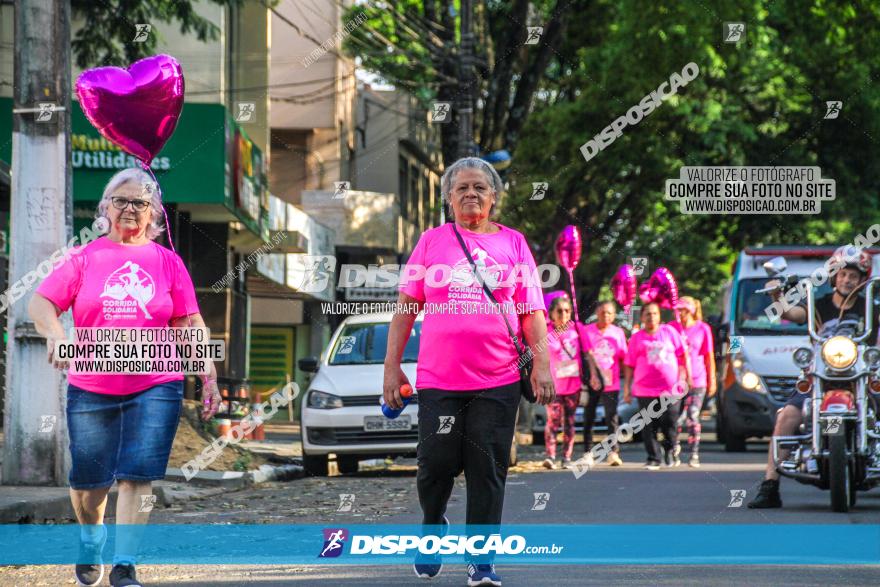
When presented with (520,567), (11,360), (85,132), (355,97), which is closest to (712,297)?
(355,97)

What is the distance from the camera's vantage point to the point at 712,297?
156ft

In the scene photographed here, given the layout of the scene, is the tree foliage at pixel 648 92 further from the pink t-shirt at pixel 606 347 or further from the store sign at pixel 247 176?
the pink t-shirt at pixel 606 347

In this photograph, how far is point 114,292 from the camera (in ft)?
22.3

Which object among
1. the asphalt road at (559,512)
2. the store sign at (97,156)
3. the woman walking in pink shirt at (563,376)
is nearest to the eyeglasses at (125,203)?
the asphalt road at (559,512)

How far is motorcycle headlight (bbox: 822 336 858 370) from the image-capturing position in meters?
10.5

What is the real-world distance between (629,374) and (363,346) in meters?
2.83

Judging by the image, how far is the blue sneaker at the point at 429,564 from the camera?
721 centimetres

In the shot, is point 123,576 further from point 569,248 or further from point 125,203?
point 569,248

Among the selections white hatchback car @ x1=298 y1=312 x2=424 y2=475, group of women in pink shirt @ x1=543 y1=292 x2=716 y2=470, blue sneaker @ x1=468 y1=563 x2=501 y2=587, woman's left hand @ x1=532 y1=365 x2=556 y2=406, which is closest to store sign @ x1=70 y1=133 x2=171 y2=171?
white hatchback car @ x1=298 y1=312 x2=424 y2=475

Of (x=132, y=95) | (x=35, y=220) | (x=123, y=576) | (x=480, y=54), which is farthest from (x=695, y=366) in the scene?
(x=123, y=576)

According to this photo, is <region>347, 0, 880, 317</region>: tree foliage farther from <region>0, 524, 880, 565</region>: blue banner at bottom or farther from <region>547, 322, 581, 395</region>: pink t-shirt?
<region>0, 524, 880, 565</region>: blue banner at bottom

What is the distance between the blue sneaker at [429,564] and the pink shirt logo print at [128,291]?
5.29ft

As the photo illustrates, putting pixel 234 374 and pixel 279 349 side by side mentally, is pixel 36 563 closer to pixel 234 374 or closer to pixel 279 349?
pixel 234 374

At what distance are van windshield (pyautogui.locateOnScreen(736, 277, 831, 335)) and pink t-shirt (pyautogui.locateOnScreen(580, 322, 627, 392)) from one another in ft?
12.8
